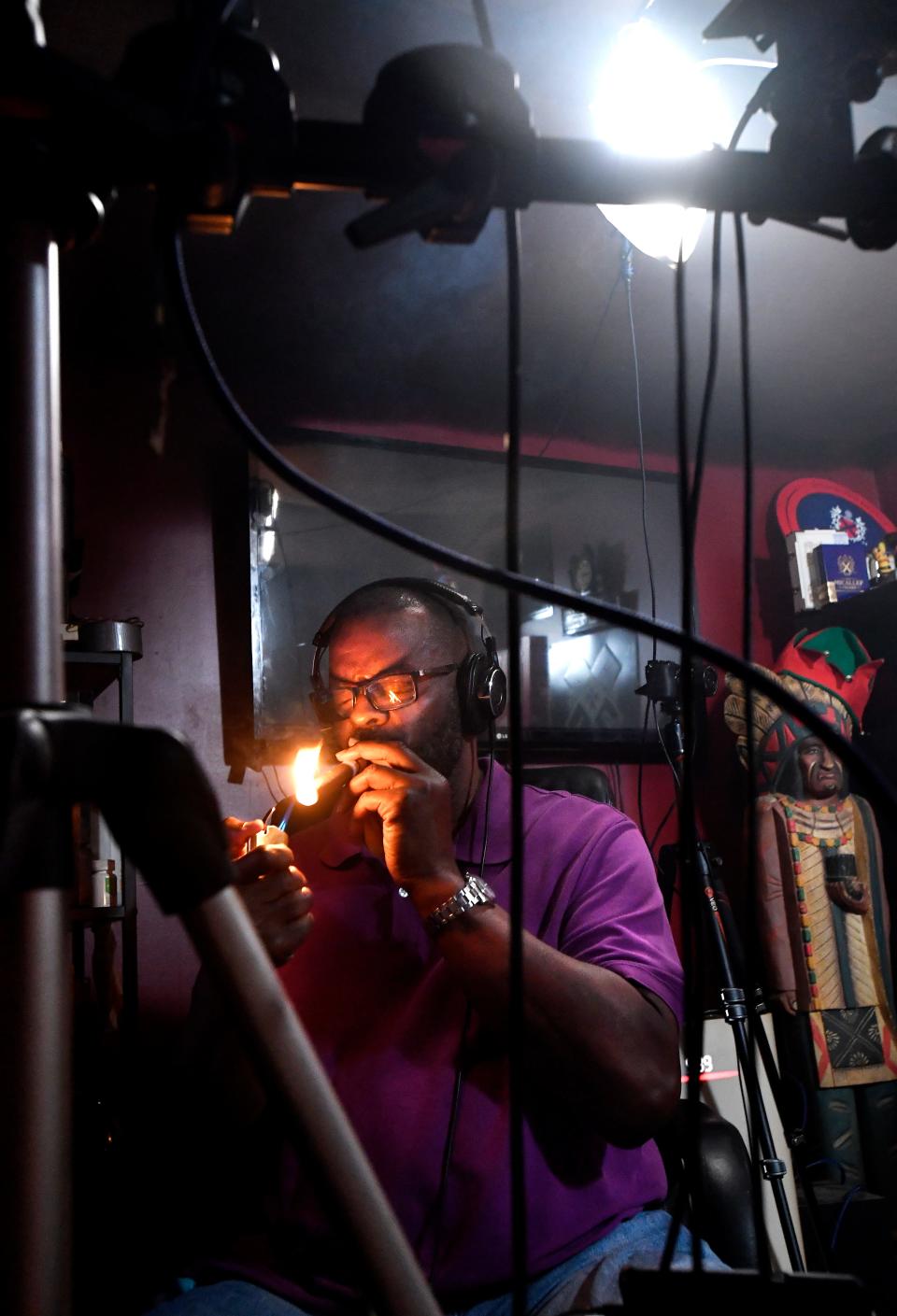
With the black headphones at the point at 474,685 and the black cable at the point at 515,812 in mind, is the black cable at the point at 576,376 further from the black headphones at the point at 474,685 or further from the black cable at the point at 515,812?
the black cable at the point at 515,812

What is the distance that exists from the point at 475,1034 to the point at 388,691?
1.94 feet

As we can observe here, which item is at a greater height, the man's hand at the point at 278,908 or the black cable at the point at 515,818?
the black cable at the point at 515,818

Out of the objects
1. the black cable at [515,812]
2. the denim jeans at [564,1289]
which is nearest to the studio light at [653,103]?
the black cable at [515,812]

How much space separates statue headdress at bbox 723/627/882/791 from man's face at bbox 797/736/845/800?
0.05 m

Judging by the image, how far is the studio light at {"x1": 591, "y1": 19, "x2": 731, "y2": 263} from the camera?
5.64 feet

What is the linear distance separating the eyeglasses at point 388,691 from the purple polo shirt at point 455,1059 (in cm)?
20

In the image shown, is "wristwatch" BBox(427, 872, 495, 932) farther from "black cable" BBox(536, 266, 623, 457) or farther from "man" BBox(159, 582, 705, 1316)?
"black cable" BBox(536, 266, 623, 457)

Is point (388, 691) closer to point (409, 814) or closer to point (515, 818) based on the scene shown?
point (409, 814)

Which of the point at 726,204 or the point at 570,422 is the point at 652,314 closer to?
the point at 570,422

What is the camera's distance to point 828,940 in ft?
9.27

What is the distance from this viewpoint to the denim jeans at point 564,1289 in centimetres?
106

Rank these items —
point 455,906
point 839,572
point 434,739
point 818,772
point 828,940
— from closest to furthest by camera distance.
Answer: point 455,906
point 434,739
point 828,940
point 818,772
point 839,572

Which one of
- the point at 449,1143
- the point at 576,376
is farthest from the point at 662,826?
the point at 449,1143

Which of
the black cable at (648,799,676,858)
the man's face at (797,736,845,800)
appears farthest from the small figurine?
the black cable at (648,799,676,858)
